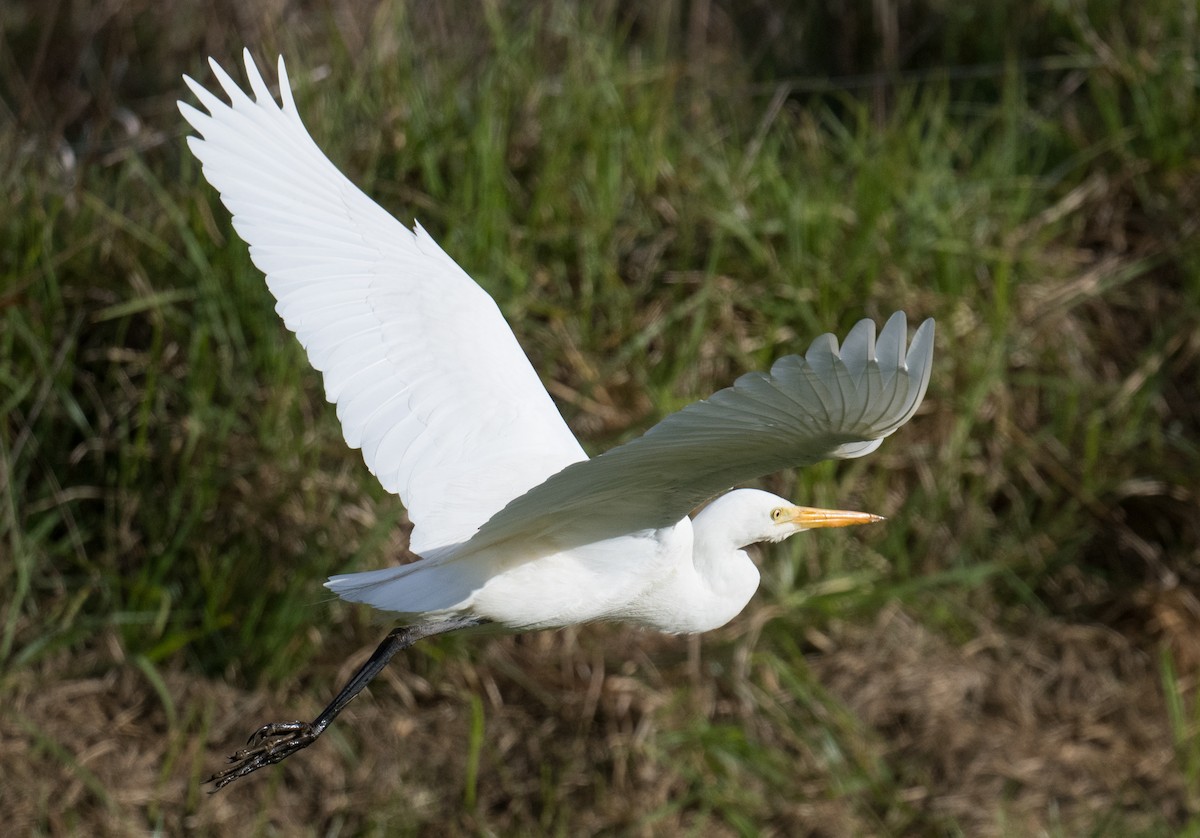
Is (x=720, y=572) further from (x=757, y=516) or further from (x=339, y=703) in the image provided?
(x=339, y=703)

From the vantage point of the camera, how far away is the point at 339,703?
8.69 ft

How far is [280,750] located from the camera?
2.77m

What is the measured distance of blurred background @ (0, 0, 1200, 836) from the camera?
392 cm

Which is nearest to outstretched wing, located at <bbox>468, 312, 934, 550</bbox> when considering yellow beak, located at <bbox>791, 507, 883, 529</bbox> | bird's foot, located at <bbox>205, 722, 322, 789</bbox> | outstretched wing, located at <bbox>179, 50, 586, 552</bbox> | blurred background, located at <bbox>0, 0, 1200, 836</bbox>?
outstretched wing, located at <bbox>179, 50, 586, 552</bbox>

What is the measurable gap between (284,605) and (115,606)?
0.45m

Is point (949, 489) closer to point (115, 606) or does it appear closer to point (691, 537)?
point (691, 537)

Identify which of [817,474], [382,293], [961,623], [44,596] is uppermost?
[382,293]

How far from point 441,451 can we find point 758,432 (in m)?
0.87

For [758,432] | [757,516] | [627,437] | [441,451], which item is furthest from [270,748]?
[627,437]

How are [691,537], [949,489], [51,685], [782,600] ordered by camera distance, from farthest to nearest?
[949,489], [782,600], [51,685], [691,537]

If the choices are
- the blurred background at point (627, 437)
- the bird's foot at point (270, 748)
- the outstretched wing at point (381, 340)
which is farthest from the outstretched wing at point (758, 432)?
the blurred background at point (627, 437)

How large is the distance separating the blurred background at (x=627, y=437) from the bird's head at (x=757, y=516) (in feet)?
4.46

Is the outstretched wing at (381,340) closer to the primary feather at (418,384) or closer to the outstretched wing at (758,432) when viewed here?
the primary feather at (418,384)

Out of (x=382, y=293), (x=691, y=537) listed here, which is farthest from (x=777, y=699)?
(x=382, y=293)
